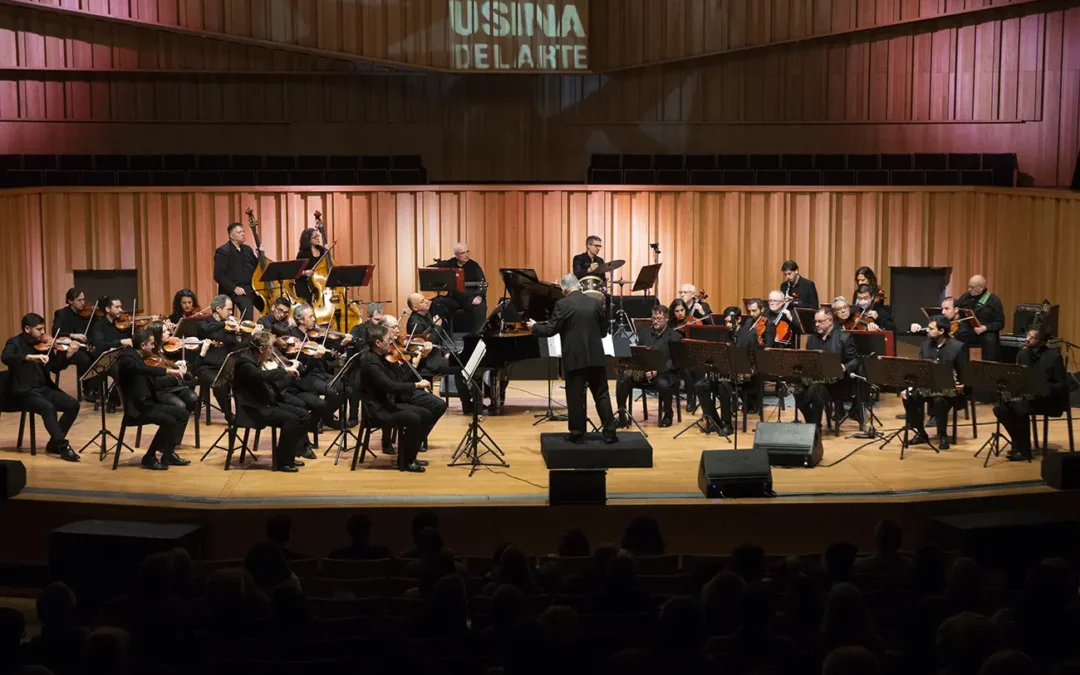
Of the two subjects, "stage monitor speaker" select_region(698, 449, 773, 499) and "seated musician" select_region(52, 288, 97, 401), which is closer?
"stage monitor speaker" select_region(698, 449, 773, 499)

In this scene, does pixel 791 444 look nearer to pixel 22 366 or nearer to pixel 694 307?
pixel 694 307

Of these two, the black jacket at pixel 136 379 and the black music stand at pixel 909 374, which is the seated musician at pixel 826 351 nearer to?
the black music stand at pixel 909 374

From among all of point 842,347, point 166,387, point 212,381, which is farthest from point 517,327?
point 166,387

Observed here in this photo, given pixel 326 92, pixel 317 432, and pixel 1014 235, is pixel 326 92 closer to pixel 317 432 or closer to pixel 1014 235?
pixel 317 432

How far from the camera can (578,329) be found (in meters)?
10.4

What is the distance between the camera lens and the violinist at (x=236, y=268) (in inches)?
551

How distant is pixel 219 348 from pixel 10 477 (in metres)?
2.35

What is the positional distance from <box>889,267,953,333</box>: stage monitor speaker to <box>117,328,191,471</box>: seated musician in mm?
9336

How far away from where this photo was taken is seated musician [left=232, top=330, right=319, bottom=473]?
33.9 feet

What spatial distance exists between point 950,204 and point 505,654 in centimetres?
1233

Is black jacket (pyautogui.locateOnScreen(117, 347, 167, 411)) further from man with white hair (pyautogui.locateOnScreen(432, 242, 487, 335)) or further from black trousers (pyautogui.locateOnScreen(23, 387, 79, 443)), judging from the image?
man with white hair (pyautogui.locateOnScreen(432, 242, 487, 335))

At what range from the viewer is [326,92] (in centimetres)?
1753

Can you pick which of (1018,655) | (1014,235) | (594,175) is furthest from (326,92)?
(1018,655)

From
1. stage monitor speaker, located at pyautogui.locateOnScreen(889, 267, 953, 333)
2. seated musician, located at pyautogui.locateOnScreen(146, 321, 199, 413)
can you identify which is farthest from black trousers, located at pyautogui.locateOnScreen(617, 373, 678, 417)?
stage monitor speaker, located at pyautogui.locateOnScreen(889, 267, 953, 333)
